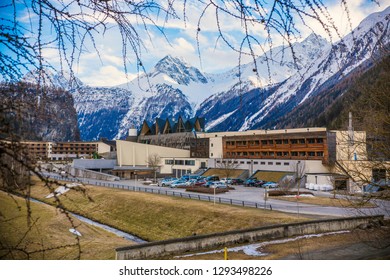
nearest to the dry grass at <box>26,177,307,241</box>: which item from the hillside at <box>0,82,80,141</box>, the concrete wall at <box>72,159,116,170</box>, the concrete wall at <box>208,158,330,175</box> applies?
the hillside at <box>0,82,80,141</box>

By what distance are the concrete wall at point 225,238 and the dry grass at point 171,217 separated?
401cm

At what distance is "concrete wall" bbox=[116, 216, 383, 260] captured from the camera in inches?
324

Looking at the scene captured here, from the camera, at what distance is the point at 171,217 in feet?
61.1

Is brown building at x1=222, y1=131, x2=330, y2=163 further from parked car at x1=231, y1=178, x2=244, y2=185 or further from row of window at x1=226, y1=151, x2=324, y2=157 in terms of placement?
parked car at x1=231, y1=178, x2=244, y2=185

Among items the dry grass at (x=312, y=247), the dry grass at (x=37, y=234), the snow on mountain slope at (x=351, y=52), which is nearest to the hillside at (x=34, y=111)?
the dry grass at (x=37, y=234)

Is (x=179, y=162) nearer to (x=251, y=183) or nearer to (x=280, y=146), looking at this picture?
(x=280, y=146)

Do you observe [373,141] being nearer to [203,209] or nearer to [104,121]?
[203,209]

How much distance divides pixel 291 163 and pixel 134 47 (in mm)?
36216

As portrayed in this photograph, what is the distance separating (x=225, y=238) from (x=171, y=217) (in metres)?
9.15

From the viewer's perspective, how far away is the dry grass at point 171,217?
16328 millimetres

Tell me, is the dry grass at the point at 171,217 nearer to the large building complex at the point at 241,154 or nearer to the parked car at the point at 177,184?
the large building complex at the point at 241,154

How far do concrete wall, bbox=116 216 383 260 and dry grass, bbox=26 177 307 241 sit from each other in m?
4.01

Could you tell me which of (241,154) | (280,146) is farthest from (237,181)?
(241,154)

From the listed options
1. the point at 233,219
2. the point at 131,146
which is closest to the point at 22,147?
the point at 233,219
